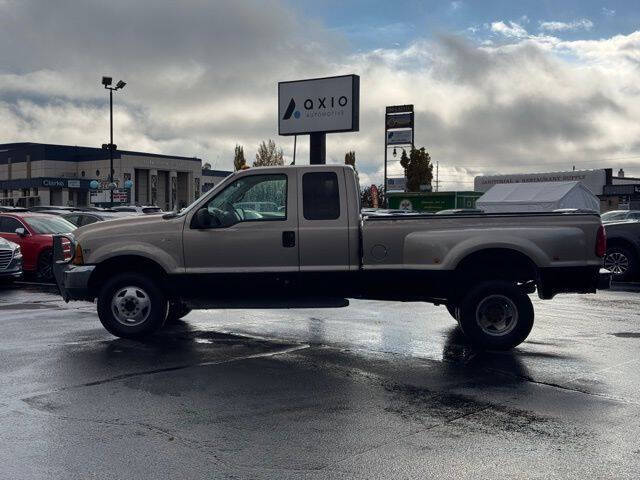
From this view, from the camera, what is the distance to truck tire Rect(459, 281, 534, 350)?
8578 mm

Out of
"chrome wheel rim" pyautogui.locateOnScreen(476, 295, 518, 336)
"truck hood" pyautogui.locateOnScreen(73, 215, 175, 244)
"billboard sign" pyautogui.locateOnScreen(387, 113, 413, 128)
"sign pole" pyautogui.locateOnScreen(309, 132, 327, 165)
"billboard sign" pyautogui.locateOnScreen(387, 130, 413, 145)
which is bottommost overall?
"chrome wheel rim" pyautogui.locateOnScreen(476, 295, 518, 336)

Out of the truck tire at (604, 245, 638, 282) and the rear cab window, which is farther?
the rear cab window

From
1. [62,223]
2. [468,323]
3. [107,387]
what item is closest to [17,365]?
[107,387]

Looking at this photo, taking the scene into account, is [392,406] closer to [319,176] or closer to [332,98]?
[319,176]

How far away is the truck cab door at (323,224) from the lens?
8.72 meters

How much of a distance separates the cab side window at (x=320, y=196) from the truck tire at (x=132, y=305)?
2079 mm

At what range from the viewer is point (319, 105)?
25.6m

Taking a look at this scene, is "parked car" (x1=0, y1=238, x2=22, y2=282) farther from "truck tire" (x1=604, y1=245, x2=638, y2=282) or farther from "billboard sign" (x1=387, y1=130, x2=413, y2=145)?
"billboard sign" (x1=387, y1=130, x2=413, y2=145)

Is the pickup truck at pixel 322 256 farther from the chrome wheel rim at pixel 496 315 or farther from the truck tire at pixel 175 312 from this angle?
the truck tire at pixel 175 312

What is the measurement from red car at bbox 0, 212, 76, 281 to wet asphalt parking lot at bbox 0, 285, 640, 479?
7.35m

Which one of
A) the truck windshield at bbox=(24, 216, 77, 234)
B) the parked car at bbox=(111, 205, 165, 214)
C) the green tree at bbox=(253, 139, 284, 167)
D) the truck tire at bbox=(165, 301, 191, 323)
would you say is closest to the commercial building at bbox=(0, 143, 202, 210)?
the green tree at bbox=(253, 139, 284, 167)

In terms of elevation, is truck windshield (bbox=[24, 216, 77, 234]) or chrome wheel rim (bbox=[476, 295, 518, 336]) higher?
truck windshield (bbox=[24, 216, 77, 234])

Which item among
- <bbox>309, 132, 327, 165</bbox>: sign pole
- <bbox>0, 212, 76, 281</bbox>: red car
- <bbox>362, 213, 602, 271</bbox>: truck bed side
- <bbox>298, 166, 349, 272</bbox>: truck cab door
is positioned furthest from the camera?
<bbox>309, 132, 327, 165</bbox>: sign pole

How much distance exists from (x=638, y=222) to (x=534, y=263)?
936 cm
